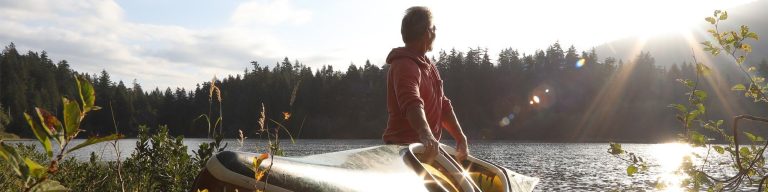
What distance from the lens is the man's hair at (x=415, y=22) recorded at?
480cm

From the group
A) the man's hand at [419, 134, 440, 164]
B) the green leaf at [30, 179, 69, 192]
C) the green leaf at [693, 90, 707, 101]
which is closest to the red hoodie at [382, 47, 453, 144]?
the man's hand at [419, 134, 440, 164]

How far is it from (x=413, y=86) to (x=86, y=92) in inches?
136

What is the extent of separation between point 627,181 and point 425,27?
46057mm

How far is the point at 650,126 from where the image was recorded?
148 m

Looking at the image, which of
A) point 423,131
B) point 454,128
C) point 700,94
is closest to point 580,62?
point 454,128

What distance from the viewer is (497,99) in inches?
6334

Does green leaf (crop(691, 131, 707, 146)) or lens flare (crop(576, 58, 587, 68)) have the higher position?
lens flare (crop(576, 58, 587, 68))

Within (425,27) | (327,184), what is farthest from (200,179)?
(425,27)

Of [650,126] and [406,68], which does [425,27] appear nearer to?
[406,68]

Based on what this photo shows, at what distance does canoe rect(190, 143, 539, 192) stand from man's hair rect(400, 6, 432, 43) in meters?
1.06

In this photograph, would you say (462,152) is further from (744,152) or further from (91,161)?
(91,161)

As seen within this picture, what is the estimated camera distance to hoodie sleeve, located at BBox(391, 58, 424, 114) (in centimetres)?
445

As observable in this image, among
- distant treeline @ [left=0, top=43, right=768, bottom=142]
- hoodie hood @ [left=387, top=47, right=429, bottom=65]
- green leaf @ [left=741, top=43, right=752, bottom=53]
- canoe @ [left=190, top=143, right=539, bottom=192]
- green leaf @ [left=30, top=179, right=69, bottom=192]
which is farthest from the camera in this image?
distant treeline @ [left=0, top=43, right=768, bottom=142]

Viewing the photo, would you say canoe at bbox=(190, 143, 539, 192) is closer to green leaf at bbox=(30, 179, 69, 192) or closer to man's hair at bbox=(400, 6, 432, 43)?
green leaf at bbox=(30, 179, 69, 192)
